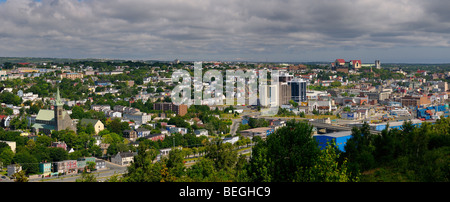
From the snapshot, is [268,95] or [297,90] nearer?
[268,95]

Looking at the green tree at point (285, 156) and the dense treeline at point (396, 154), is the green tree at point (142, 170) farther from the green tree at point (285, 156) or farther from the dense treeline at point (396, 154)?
the dense treeline at point (396, 154)

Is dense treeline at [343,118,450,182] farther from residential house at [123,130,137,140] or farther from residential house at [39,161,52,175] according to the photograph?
residential house at [123,130,137,140]

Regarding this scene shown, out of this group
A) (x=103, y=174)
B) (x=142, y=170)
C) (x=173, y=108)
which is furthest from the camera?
(x=173, y=108)

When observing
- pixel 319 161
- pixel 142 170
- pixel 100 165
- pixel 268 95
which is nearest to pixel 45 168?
pixel 100 165

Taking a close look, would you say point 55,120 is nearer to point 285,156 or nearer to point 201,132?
point 201,132

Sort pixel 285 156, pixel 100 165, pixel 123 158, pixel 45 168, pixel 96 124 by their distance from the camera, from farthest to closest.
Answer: pixel 96 124 < pixel 123 158 < pixel 100 165 < pixel 45 168 < pixel 285 156

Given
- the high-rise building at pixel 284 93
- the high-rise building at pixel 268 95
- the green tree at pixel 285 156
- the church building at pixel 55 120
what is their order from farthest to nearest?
1. the high-rise building at pixel 284 93
2. the high-rise building at pixel 268 95
3. the church building at pixel 55 120
4. the green tree at pixel 285 156

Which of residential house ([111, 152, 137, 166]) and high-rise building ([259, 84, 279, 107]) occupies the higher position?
high-rise building ([259, 84, 279, 107])

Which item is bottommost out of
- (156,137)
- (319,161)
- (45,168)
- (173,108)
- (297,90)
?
(45,168)

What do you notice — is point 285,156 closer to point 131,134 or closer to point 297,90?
point 131,134

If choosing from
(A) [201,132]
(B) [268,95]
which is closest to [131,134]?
(A) [201,132]

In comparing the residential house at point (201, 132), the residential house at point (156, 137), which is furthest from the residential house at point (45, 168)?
the residential house at point (201, 132)

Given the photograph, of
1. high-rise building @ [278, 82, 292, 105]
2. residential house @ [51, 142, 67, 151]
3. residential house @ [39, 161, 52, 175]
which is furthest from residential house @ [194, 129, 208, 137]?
high-rise building @ [278, 82, 292, 105]

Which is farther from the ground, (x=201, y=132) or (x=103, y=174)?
(x=201, y=132)
